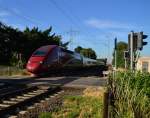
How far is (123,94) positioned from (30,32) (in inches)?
2318

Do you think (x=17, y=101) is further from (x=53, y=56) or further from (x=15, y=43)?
(x=15, y=43)

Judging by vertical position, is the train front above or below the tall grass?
above

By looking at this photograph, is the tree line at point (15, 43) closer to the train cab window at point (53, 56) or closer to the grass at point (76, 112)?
the train cab window at point (53, 56)

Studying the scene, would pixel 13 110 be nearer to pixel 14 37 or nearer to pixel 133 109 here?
pixel 133 109

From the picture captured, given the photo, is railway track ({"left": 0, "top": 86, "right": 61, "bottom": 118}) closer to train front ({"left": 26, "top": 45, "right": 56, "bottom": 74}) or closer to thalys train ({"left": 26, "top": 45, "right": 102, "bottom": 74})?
train front ({"left": 26, "top": 45, "right": 56, "bottom": 74})

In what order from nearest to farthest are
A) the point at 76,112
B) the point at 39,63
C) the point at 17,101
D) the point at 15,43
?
the point at 76,112 → the point at 17,101 → the point at 39,63 → the point at 15,43

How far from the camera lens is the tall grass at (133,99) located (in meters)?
9.30

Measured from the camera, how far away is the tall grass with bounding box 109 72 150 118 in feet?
30.5

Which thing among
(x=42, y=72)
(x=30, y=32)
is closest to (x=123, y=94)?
(x=42, y=72)

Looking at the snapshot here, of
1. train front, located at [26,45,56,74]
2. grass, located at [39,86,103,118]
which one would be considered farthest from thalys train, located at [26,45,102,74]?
grass, located at [39,86,103,118]

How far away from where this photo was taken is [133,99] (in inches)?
388

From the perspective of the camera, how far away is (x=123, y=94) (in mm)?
10820

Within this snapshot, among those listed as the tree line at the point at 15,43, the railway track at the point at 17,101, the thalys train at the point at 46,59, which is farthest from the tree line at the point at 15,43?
the railway track at the point at 17,101

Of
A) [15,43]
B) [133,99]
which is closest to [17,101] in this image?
[133,99]
